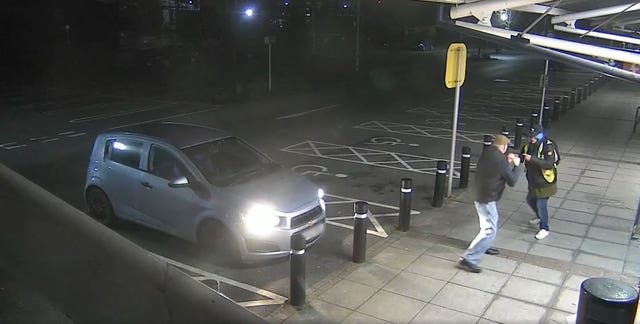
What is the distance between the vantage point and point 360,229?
6832 mm

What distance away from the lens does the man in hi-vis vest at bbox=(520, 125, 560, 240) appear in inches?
302

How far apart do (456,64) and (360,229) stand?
4356 millimetres

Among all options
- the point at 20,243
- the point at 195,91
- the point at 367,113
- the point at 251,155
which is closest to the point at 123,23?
the point at 195,91

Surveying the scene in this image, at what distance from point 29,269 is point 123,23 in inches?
1636

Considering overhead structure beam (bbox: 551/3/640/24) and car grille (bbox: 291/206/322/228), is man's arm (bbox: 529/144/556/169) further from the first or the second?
car grille (bbox: 291/206/322/228)

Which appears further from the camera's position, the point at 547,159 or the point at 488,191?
the point at 547,159

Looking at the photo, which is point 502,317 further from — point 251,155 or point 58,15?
point 58,15

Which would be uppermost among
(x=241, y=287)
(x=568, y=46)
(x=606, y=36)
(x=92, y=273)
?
(x=606, y=36)

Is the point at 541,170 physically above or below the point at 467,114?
above

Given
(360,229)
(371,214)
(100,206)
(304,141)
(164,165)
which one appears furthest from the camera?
(304,141)

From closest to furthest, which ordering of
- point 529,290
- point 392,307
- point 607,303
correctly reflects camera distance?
point 607,303
point 392,307
point 529,290

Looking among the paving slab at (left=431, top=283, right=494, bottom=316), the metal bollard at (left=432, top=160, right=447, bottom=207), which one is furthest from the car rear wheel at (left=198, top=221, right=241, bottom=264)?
the metal bollard at (left=432, top=160, right=447, bottom=207)

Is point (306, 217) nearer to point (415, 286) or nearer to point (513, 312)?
point (415, 286)

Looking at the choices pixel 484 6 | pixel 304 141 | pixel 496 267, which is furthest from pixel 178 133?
pixel 304 141
